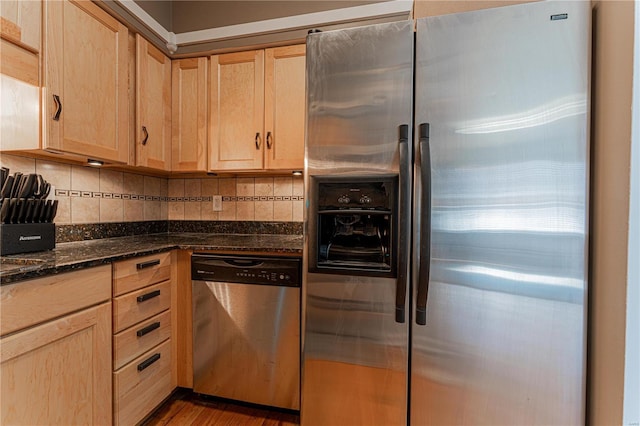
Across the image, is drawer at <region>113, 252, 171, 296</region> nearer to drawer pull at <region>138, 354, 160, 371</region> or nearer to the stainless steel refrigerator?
drawer pull at <region>138, 354, 160, 371</region>

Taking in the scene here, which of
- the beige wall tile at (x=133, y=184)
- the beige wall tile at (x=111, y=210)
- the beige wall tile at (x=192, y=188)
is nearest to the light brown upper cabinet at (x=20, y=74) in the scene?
the beige wall tile at (x=111, y=210)

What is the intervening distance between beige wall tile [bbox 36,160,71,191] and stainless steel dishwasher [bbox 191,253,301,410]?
0.80m

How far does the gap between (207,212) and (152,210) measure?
0.39 metres

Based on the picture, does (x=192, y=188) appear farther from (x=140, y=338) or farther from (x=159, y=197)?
(x=140, y=338)

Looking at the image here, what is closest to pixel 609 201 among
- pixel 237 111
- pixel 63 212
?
pixel 237 111

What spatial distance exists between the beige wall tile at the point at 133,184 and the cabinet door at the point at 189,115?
0.30m

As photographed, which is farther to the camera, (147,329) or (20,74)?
(147,329)

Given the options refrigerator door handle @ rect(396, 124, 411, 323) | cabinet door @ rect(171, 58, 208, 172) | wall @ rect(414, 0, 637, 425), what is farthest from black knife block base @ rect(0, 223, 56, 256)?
wall @ rect(414, 0, 637, 425)

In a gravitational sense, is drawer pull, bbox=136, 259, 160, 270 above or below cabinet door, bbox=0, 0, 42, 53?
below

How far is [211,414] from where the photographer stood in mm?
1573

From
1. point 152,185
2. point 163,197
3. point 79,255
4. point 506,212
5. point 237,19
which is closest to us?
point 506,212

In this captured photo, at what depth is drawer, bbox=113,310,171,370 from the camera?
129cm

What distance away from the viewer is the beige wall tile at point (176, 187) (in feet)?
7.38

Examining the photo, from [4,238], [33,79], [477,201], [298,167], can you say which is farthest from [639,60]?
[4,238]
